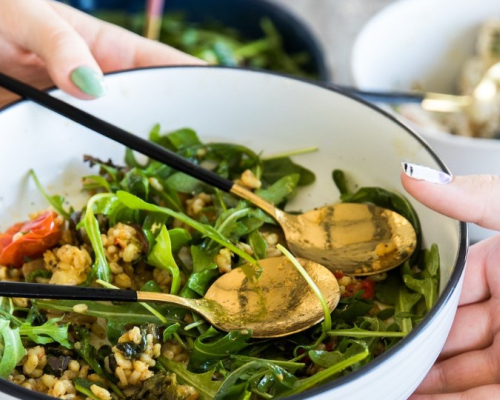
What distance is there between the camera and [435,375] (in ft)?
3.51

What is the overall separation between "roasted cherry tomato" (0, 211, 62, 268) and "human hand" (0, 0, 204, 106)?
0.22 m

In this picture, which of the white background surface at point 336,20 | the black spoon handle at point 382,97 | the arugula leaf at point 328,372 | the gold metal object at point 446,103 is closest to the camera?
the arugula leaf at point 328,372

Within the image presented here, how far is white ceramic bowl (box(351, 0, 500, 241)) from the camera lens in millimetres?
1845

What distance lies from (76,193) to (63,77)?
211 mm

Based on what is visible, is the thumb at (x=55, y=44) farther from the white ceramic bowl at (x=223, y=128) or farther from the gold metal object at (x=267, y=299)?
the gold metal object at (x=267, y=299)

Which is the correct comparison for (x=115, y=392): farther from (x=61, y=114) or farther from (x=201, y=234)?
(x=61, y=114)

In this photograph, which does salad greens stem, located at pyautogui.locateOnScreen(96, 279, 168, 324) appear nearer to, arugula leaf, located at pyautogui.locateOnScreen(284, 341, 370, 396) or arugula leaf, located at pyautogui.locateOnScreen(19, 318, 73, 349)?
arugula leaf, located at pyautogui.locateOnScreen(19, 318, 73, 349)

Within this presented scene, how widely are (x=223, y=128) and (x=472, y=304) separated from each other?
54cm

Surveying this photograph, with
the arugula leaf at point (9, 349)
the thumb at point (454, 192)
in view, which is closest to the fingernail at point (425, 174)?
the thumb at point (454, 192)

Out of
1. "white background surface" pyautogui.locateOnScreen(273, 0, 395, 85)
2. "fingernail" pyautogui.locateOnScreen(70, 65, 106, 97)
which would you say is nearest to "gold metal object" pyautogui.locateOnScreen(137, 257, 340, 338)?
"fingernail" pyautogui.locateOnScreen(70, 65, 106, 97)

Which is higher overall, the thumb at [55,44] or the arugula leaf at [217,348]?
the thumb at [55,44]

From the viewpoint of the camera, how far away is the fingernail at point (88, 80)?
1.15 m

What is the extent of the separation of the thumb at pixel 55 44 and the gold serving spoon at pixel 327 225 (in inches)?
1.6

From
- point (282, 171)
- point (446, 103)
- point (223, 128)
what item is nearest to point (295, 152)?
point (282, 171)
